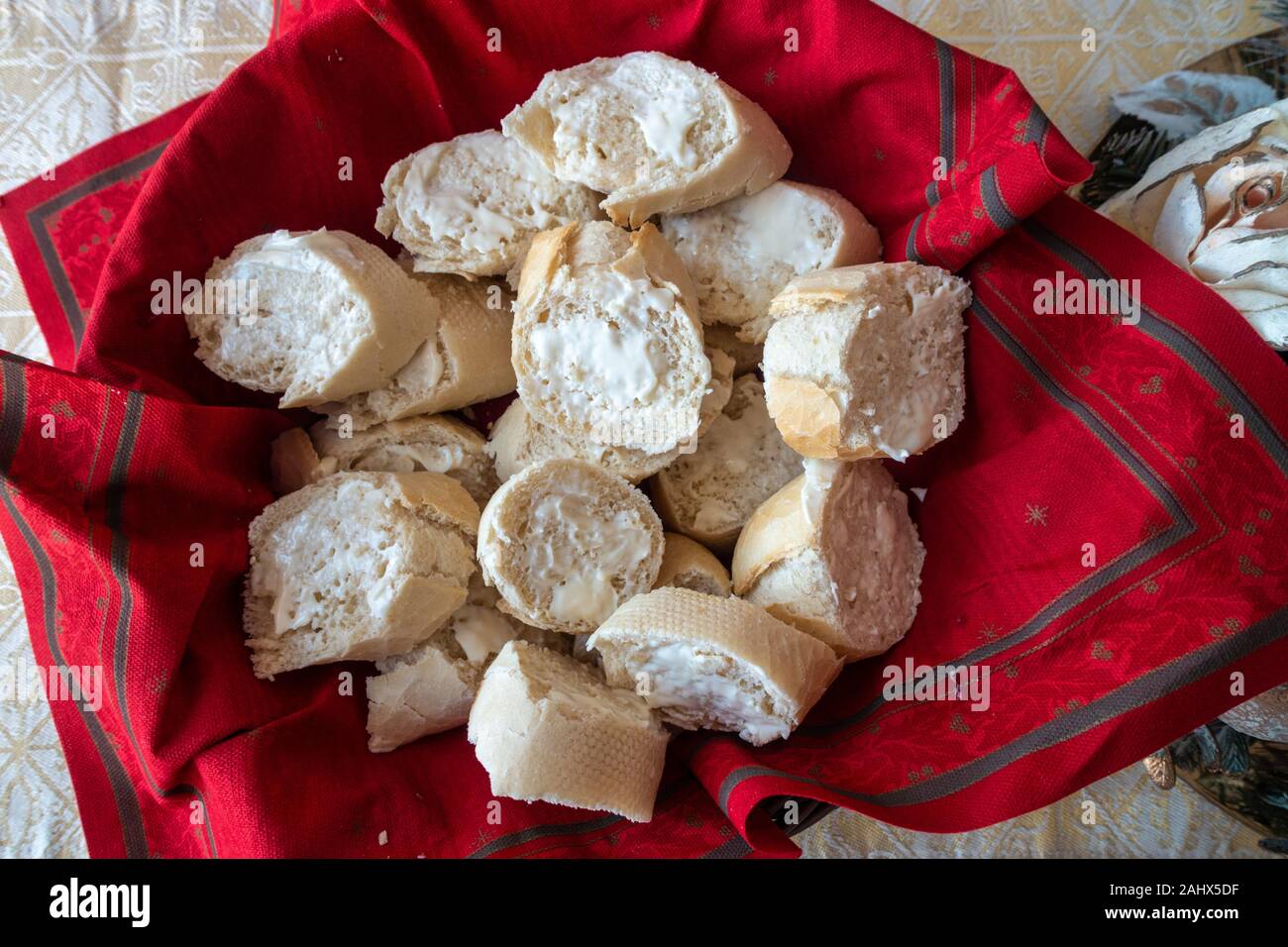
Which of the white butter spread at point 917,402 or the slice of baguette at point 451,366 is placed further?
→ the slice of baguette at point 451,366

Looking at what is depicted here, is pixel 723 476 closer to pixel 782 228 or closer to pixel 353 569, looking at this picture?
pixel 782 228

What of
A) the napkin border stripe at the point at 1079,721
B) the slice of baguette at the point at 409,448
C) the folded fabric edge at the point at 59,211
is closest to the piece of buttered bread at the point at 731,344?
the slice of baguette at the point at 409,448

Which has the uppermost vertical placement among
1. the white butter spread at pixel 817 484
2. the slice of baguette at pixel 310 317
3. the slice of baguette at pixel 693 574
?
the slice of baguette at pixel 310 317

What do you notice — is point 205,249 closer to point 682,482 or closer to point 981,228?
point 682,482

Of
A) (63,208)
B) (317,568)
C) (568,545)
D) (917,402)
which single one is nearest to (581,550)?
(568,545)

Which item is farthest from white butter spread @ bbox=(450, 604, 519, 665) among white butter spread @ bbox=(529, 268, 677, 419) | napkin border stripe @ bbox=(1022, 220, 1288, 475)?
napkin border stripe @ bbox=(1022, 220, 1288, 475)

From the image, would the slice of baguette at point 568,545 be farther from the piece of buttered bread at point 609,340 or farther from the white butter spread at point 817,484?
the white butter spread at point 817,484

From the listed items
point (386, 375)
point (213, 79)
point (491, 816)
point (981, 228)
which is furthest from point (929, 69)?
point (213, 79)
